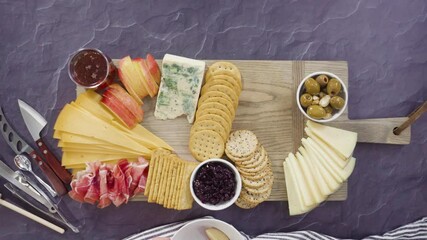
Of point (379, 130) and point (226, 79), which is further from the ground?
point (226, 79)

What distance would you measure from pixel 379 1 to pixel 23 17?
59.9 inches

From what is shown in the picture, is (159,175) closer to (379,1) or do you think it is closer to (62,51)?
(62,51)

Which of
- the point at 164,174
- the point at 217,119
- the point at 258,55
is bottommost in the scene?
the point at 164,174

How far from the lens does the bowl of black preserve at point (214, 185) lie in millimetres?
1966

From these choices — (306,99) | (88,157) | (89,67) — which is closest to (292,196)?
(306,99)

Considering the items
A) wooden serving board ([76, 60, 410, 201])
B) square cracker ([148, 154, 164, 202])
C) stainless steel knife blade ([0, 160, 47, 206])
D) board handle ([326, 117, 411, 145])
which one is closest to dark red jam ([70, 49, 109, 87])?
wooden serving board ([76, 60, 410, 201])

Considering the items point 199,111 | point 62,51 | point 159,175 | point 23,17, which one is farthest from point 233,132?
point 23,17

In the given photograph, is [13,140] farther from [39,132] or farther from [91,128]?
[91,128]

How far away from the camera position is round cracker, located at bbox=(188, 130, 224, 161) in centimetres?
204

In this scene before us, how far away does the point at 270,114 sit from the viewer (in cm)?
213

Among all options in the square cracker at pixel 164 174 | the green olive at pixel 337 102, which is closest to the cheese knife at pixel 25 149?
the square cracker at pixel 164 174

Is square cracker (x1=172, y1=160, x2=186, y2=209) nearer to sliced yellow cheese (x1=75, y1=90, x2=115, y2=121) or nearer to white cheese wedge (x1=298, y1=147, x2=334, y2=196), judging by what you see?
sliced yellow cheese (x1=75, y1=90, x2=115, y2=121)

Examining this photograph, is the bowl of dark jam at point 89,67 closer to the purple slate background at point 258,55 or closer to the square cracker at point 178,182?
the purple slate background at point 258,55

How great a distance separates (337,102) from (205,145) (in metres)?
0.52
